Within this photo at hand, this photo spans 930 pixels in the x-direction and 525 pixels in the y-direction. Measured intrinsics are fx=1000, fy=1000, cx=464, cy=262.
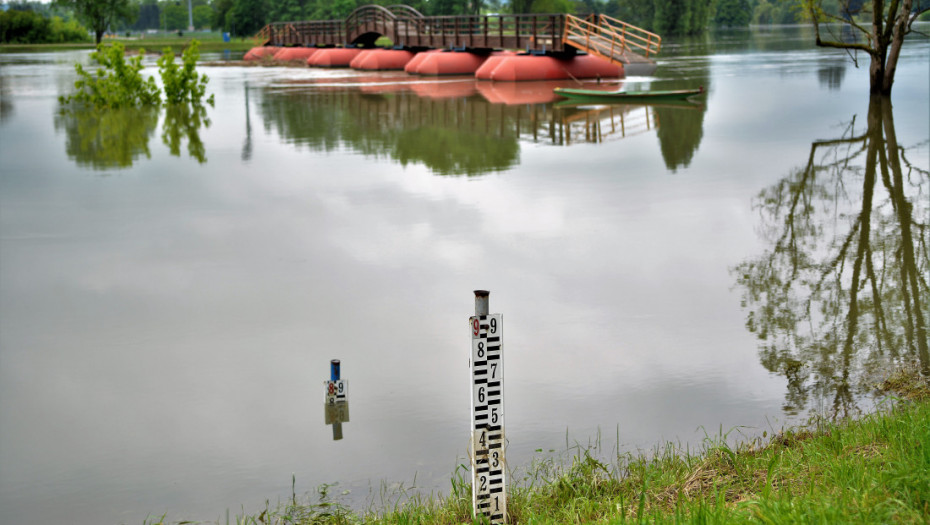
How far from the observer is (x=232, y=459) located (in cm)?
619

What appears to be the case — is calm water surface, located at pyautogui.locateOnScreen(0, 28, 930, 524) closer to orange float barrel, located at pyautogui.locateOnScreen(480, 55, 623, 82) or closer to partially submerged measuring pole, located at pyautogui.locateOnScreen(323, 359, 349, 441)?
partially submerged measuring pole, located at pyautogui.locateOnScreen(323, 359, 349, 441)

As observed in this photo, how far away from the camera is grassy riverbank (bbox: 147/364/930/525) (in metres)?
4.23

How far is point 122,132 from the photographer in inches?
881

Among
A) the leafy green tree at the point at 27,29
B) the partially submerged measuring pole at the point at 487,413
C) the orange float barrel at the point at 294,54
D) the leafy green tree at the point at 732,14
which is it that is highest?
the leafy green tree at the point at 732,14

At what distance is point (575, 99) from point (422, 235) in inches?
717

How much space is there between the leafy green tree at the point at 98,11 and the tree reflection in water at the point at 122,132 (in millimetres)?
81790

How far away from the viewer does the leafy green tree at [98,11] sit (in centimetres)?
10231

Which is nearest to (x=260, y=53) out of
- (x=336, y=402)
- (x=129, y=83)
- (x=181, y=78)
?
(x=181, y=78)

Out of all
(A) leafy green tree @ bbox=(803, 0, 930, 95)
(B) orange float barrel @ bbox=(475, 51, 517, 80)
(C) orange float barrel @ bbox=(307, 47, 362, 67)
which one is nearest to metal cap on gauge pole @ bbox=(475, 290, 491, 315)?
(A) leafy green tree @ bbox=(803, 0, 930, 95)

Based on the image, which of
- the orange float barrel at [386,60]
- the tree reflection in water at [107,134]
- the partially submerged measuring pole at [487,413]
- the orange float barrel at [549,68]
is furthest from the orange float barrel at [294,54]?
the partially submerged measuring pole at [487,413]

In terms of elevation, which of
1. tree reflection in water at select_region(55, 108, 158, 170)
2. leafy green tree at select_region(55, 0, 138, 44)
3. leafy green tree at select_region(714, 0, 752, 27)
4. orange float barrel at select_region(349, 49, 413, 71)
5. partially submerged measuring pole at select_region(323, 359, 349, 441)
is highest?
leafy green tree at select_region(714, 0, 752, 27)

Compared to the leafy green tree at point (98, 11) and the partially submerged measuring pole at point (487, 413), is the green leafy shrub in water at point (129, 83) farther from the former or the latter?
the leafy green tree at point (98, 11)

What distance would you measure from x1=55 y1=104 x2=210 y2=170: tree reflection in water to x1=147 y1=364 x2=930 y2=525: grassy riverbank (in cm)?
1375

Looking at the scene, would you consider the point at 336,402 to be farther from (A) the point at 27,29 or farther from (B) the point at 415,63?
(A) the point at 27,29
